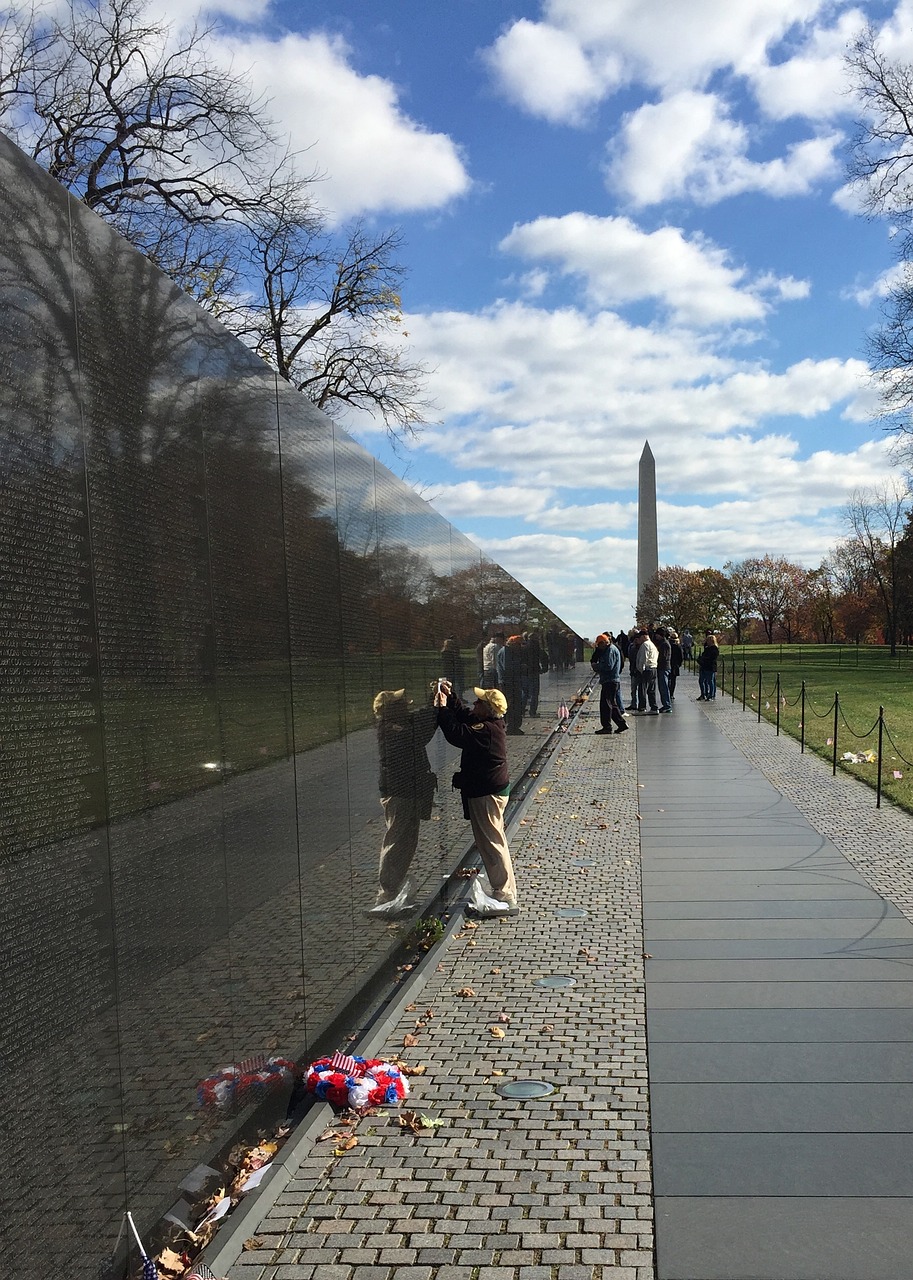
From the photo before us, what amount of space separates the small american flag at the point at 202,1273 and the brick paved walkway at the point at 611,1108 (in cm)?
4

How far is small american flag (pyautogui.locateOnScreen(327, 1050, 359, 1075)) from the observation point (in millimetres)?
5402

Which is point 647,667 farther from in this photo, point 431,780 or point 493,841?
point 431,780

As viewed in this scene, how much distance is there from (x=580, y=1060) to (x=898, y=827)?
759 centimetres

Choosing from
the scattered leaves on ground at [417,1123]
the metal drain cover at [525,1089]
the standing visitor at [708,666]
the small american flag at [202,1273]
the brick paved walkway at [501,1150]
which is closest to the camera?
the small american flag at [202,1273]

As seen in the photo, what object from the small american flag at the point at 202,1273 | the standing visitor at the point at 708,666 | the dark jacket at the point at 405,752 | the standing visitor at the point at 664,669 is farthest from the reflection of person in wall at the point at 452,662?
the standing visitor at the point at 708,666

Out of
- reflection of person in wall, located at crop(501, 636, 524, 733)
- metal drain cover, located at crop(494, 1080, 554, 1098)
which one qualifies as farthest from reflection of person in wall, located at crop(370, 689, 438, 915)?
reflection of person in wall, located at crop(501, 636, 524, 733)

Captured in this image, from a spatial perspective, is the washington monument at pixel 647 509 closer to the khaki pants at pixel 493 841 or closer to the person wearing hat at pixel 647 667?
the person wearing hat at pixel 647 667

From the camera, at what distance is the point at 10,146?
3.10m

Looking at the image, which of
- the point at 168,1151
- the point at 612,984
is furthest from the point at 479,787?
the point at 168,1151

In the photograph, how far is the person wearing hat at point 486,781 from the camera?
9.05 m

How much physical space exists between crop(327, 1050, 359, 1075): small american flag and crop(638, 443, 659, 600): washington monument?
7576 cm

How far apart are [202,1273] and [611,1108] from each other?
205 cm

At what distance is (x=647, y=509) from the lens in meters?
79.7

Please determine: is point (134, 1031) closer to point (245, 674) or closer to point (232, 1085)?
point (232, 1085)
